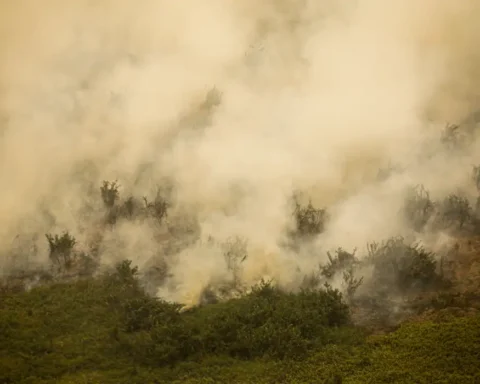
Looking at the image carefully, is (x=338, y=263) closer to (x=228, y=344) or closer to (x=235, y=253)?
(x=235, y=253)

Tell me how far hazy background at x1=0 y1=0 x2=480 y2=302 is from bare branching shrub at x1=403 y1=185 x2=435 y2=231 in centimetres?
50

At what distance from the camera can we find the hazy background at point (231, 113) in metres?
23.6

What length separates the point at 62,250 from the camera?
2327 cm

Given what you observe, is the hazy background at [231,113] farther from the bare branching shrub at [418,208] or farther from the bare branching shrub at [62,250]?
the bare branching shrub at [62,250]

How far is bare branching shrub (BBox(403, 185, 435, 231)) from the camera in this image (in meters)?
22.0

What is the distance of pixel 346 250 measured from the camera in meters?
21.7

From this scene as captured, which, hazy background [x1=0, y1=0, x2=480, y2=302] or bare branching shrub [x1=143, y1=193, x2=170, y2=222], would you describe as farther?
bare branching shrub [x1=143, y1=193, x2=170, y2=222]

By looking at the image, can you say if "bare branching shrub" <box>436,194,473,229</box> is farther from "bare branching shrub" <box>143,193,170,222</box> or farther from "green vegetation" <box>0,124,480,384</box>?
"bare branching shrub" <box>143,193,170,222</box>

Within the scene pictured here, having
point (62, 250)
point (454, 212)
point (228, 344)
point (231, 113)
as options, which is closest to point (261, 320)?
point (228, 344)

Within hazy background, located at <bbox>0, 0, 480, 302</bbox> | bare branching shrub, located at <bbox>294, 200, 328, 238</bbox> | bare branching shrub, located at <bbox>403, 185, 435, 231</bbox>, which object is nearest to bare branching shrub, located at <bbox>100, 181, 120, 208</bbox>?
hazy background, located at <bbox>0, 0, 480, 302</bbox>

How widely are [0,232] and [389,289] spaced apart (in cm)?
1737

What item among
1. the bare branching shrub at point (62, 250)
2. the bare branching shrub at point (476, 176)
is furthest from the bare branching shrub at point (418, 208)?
the bare branching shrub at point (62, 250)

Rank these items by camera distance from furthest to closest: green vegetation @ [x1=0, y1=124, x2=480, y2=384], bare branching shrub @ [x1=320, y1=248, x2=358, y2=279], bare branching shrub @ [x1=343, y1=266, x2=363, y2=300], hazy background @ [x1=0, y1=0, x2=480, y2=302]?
hazy background @ [x1=0, y1=0, x2=480, y2=302], bare branching shrub @ [x1=320, y1=248, x2=358, y2=279], bare branching shrub @ [x1=343, y1=266, x2=363, y2=300], green vegetation @ [x1=0, y1=124, x2=480, y2=384]

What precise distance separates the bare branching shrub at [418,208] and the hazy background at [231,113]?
50cm
